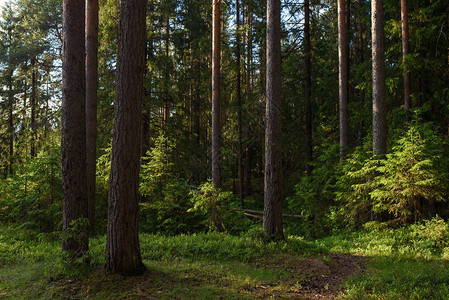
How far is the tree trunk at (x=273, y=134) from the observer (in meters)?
8.35

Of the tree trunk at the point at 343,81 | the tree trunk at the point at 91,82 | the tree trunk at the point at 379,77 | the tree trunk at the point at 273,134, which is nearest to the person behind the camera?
the tree trunk at the point at 273,134

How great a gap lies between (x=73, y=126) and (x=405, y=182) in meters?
9.39

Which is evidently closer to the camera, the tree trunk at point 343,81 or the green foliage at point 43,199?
the green foliage at point 43,199

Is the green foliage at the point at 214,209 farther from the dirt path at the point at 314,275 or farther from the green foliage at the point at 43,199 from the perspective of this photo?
the green foliage at the point at 43,199

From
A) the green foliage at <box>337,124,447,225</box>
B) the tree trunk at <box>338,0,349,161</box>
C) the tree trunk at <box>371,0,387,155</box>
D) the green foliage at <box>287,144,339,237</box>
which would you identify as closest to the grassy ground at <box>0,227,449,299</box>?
the green foliage at <box>337,124,447,225</box>

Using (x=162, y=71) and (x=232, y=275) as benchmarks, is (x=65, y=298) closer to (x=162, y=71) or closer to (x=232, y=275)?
(x=232, y=275)

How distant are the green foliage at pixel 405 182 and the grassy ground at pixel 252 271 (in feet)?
2.95

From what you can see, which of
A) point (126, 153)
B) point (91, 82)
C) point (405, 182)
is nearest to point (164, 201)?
point (91, 82)

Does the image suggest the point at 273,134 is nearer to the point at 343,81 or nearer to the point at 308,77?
the point at 343,81

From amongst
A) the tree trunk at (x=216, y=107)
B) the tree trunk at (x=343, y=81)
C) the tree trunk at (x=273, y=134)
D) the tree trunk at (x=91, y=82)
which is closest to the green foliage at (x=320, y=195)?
the tree trunk at (x=343, y=81)

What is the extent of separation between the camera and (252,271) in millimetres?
6156

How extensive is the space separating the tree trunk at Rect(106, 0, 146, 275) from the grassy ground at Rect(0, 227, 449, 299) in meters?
0.48

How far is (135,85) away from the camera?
17.9 feet

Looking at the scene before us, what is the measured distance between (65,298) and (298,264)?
4875 millimetres
